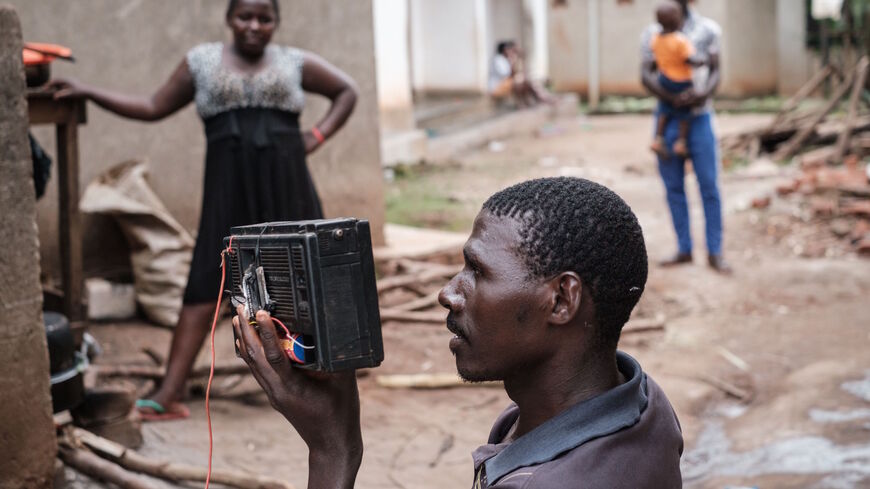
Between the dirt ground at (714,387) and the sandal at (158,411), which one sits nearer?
the dirt ground at (714,387)

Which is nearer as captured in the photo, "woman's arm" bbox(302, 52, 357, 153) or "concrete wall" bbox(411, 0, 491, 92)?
"woman's arm" bbox(302, 52, 357, 153)

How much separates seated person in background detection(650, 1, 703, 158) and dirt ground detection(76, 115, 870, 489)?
0.92 meters

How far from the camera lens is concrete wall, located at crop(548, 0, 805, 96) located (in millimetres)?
18391

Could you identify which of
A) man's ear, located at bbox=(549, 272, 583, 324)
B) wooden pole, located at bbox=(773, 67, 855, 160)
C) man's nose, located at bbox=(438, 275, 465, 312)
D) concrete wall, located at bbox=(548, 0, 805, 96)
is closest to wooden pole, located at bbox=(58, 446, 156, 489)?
man's nose, located at bbox=(438, 275, 465, 312)

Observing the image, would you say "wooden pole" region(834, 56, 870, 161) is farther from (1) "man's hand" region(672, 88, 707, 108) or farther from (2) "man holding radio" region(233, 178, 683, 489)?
(2) "man holding radio" region(233, 178, 683, 489)

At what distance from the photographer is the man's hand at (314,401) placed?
177 centimetres

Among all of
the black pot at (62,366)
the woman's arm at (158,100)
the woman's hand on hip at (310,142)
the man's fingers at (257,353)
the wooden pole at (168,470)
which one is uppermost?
the woman's arm at (158,100)

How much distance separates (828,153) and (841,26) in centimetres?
630

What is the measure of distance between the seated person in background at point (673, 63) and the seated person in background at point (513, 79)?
10.4 meters

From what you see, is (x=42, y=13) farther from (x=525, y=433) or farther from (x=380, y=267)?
(x=525, y=433)

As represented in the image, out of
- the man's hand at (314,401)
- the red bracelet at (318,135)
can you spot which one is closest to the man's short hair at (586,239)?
the man's hand at (314,401)

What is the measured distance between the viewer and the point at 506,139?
629 inches

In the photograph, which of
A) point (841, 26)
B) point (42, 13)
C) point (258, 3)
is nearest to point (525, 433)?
point (258, 3)

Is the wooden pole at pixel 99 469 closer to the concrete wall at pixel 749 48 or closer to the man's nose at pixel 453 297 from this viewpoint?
the man's nose at pixel 453 297
